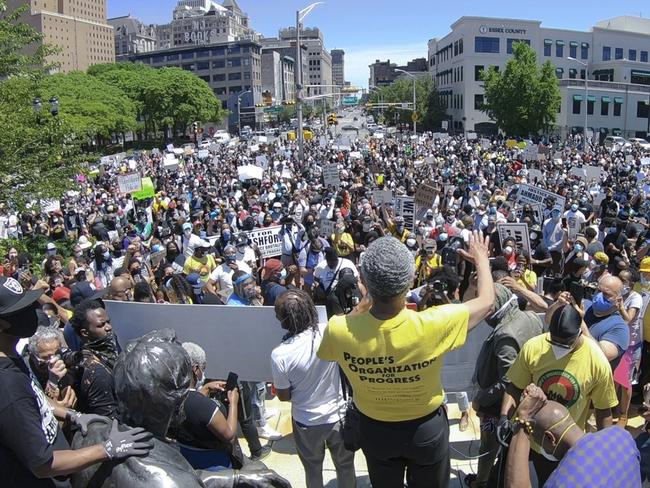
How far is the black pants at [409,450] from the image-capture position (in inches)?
103

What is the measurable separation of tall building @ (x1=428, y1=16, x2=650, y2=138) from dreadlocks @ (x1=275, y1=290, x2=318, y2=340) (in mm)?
66009

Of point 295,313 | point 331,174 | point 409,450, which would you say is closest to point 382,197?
point 331,174

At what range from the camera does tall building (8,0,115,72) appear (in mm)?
127375

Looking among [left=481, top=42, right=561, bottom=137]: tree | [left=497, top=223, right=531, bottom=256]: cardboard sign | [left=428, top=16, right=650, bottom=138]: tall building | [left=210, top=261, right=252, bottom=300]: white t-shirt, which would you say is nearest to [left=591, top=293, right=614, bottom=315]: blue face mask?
[left=210, top=261, right=252, bottom=300]: white t-shirt

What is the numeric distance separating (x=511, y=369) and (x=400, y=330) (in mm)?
1245

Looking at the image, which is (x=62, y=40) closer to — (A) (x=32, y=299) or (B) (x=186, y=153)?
(B) (x=186, y=153)

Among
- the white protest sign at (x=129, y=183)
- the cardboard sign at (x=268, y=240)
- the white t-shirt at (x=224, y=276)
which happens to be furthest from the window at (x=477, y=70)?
the white t-shirt at (x=224, y=276)

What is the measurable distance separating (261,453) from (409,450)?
8.78 ft

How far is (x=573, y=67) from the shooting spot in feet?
236

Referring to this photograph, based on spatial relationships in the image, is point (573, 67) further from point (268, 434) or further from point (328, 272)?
point (268, 434)

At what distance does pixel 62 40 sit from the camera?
132m

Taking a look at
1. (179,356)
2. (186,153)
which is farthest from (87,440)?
(186,153)

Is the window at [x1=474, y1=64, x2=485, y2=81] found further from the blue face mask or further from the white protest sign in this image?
the blue face mask

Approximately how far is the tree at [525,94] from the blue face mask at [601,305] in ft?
173
